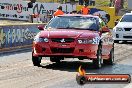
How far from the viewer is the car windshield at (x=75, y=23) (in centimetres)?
1294

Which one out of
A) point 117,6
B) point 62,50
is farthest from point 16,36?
point 117,6

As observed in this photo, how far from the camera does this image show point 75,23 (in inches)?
516

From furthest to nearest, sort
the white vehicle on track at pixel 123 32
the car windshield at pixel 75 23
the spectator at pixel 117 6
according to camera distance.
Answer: the spectator at pixel 117 6 < the white vehicle on track at pixel 123 32 < the car windshield at pixel 75 23

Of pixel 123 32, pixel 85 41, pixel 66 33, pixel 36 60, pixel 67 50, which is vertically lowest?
pixel 123 32

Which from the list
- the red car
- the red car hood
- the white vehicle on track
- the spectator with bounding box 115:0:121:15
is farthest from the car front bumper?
the spectator with bounding box 115:0:121:15

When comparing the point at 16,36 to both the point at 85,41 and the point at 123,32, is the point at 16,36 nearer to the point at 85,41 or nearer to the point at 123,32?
the point at 123,32

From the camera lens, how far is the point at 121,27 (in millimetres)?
25719

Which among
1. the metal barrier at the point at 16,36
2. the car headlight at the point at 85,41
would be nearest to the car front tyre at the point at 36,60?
the car headlight at the point at 85,41

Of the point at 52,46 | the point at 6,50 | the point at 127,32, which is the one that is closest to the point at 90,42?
the point at 52,46

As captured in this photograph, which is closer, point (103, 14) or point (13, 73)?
point (13, 73)

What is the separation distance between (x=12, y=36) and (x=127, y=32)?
323 inches

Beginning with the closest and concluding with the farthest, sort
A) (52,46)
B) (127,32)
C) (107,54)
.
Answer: (52,46), (107,54), (127,32)

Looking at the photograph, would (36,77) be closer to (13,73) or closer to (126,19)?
(13,73)

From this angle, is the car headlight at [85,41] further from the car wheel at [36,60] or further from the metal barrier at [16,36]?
the metal barrier at [16,36]
